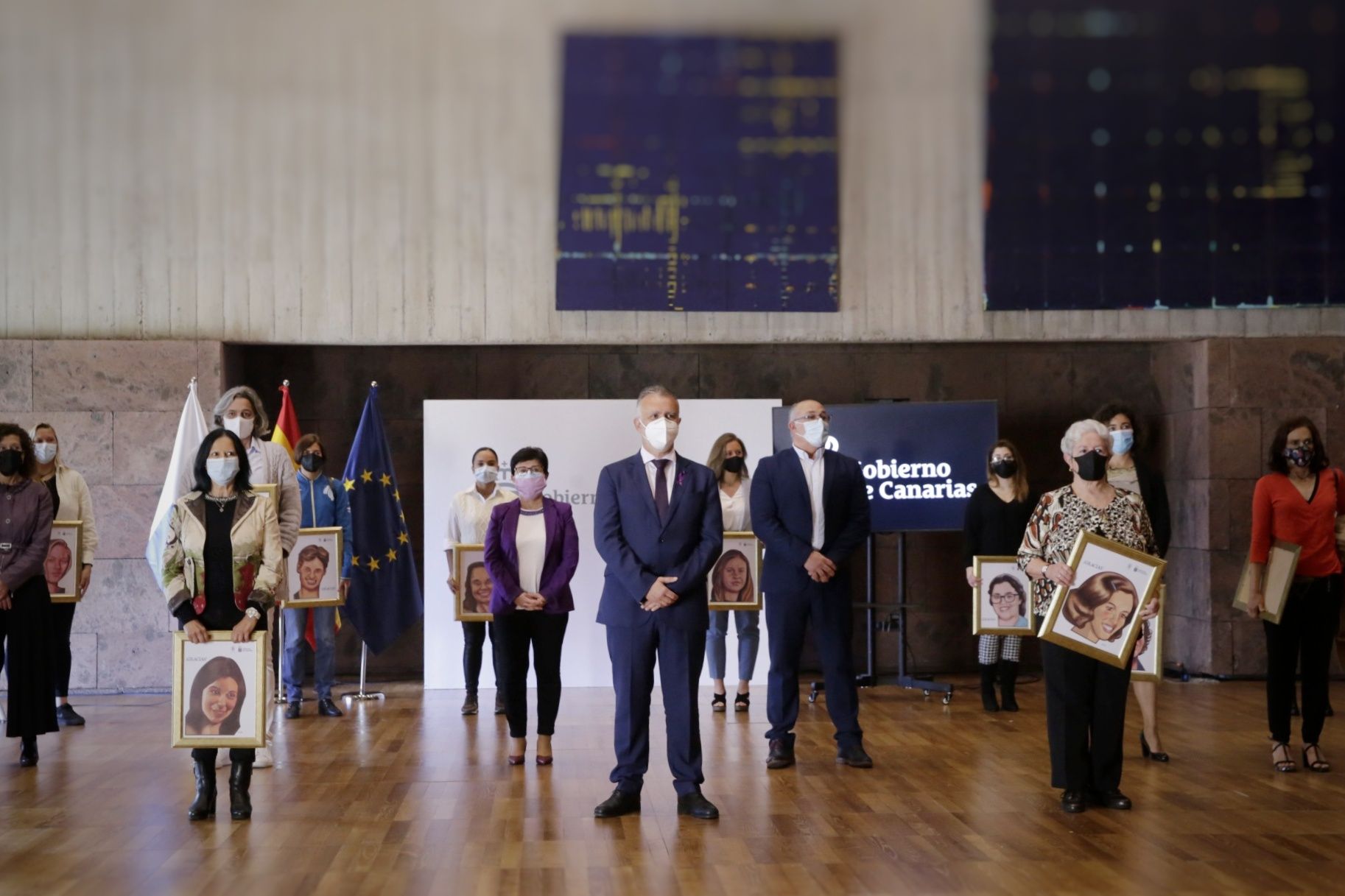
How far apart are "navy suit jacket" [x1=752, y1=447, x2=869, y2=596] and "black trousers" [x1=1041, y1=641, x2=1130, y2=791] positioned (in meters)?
1.44

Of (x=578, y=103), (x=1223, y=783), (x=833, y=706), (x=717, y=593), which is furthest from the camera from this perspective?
(x=717, y=593)

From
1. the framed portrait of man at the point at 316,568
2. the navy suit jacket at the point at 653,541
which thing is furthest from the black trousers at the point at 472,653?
the navy suit jacket at the point at 653,541

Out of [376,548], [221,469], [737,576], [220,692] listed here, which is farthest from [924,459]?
[220,692]

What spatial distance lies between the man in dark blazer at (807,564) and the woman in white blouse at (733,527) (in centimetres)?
213

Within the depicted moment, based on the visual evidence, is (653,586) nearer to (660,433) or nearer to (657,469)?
(657,469)

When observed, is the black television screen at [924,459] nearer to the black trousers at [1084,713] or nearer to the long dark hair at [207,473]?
the black trousers at [1084,713]

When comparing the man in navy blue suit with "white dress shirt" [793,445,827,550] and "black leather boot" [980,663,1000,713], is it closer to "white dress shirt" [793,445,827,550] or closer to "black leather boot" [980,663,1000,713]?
"white dress shirt" [793,445,827,550]

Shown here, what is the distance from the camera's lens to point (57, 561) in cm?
772

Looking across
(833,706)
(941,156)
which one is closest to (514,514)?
(833,706)

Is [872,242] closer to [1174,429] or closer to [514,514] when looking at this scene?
[1174,429]

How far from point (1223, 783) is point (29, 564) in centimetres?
568

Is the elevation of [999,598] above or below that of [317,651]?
above

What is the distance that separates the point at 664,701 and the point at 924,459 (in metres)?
4.22

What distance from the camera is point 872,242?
10289mm
